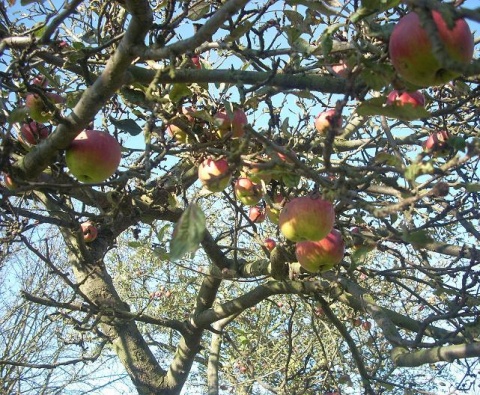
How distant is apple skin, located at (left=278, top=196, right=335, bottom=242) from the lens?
1.80 m

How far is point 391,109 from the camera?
1.28 metres

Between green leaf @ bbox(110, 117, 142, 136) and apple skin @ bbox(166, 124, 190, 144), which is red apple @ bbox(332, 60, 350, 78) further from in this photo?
green leaf @ bbox(110, 117, 142, 136)

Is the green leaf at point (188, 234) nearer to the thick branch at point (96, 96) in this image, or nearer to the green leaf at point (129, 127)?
the thick branch at point (96, 96)

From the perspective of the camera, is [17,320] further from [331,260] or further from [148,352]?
[331,260]

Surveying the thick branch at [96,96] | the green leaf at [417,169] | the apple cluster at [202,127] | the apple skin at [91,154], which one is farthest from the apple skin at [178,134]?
the green leaf at [417,169]

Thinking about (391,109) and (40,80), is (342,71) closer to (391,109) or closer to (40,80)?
(391,109)

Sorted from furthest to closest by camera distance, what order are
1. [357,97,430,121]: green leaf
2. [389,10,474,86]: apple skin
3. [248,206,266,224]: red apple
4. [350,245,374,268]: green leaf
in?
1. [248,206,266,224]: red apple
2. [350,245,374,268]: green leaf
3. [357,97,430,121]: green leaf
4. [389,10,474,86]: apple skin

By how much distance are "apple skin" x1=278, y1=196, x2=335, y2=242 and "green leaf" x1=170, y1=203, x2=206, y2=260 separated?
2.74 ft

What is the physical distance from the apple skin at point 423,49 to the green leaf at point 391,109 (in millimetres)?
76

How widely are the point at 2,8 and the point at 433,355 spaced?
2200mm

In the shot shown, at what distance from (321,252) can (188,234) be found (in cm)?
114

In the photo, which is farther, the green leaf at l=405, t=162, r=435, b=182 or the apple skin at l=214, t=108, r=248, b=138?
the apple skin at l=214, t=108, r=248, b=138

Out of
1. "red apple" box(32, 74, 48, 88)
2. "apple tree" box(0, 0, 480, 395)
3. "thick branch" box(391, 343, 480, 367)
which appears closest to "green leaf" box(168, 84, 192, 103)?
"apple tree" box(0, 0, 480, 395)

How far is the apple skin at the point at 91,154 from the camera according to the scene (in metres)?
1.80
